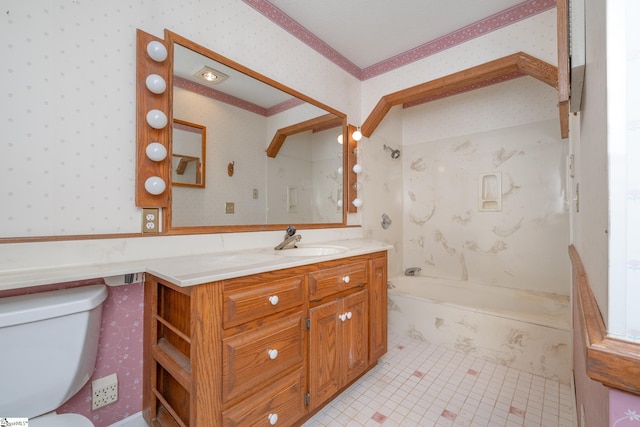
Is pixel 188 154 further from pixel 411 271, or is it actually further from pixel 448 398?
pixel 411 271

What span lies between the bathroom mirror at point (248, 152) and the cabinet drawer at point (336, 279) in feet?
1.96

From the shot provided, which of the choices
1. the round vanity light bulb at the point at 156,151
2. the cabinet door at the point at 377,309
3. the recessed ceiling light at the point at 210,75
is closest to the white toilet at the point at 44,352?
the round vanity light bulb at the point at 156,151

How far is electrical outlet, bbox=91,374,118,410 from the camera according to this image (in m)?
1.17

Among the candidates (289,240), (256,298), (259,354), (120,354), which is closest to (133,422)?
(120,354)

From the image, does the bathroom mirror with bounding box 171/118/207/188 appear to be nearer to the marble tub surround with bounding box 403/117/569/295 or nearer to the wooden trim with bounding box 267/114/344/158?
the wooden trim with bounding box 267/114/344/158

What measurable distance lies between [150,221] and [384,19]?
2097mm

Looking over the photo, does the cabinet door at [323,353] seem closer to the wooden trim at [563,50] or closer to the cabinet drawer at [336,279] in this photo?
the cabinet drawer at [336,279]

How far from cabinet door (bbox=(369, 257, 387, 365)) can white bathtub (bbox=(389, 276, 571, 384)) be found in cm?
63

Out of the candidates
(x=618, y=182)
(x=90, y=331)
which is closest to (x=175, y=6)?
(x=90, y=331)

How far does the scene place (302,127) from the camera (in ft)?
7.02

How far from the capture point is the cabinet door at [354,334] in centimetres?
158

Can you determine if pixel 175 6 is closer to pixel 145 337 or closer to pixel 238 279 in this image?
pixel 238 279

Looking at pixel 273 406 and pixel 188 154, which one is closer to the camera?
pixel 273 406

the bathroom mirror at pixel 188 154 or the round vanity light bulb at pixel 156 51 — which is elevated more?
the round vanity light bulb at pixel 156 51
